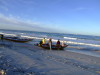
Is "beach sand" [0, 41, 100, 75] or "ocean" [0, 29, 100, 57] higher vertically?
"beach sand" [0, 41, 100, 75]

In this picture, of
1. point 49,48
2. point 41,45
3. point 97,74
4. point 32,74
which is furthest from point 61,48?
point 32,74

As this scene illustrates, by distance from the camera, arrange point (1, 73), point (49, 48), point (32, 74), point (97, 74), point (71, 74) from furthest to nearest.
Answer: point (49, 48) < point (97, 74) < point (71, 74) < point (32, 74) < point (1, 73)

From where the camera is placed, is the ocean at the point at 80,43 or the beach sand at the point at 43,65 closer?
the beach sand at the point at 43,65

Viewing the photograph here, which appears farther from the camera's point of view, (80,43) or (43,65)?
(80,43)

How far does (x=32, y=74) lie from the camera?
5824mm

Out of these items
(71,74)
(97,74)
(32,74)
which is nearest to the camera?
(32,74)

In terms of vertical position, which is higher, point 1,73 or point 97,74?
point 1,73

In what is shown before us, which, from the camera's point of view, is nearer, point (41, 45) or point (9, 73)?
point (9, 73)

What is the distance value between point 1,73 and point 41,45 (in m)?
12.5

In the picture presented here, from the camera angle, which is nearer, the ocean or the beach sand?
the beach sand

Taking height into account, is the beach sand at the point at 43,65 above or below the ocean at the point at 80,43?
above

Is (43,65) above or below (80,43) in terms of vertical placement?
above

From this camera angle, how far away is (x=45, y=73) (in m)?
6.14

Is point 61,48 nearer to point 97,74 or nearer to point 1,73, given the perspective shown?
point 97,74
